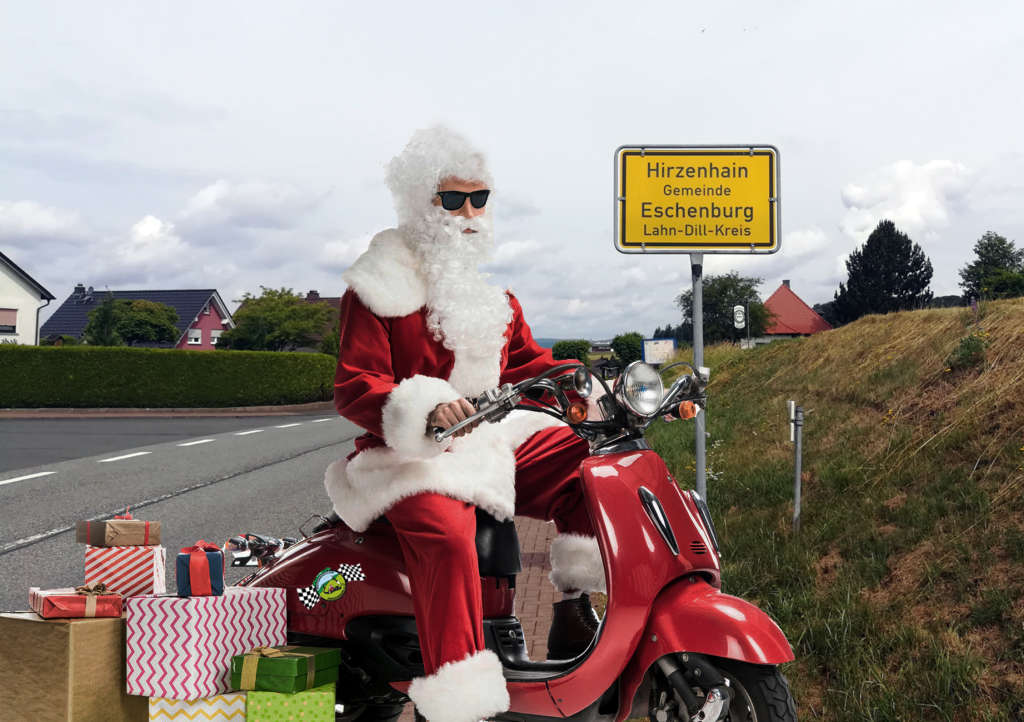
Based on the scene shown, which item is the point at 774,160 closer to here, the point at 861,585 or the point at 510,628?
the point at 861,585

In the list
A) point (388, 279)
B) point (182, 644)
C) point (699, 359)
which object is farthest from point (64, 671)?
point (699, 359)

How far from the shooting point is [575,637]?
9.57 ft

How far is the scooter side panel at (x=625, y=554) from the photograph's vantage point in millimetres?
2404

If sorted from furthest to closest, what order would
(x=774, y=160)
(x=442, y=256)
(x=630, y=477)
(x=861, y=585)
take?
(x=774, y=160), (x=861, y=585), (x=442, y=256), (x=630, y=477)

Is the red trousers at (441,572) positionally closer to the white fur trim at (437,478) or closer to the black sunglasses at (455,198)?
the white fur trim at (437,478)

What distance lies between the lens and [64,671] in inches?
107

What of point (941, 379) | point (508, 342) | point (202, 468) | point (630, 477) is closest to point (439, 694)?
point (630, 477)

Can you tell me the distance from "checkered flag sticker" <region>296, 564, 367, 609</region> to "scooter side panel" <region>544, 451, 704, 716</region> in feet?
2.42

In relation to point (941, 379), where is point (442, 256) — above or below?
above

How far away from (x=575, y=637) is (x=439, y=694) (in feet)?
1.76

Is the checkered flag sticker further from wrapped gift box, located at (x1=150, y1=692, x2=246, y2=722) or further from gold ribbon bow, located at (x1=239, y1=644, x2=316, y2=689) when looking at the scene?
wrapped gift box, located at (x1=150, y1=692, x2=246, y2=722)

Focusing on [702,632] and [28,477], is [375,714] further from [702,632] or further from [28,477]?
[28,477]

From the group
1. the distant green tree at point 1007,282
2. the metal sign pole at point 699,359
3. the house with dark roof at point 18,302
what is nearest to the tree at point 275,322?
the house with dark roof at point 18,302

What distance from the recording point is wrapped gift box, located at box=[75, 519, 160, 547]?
307cm
